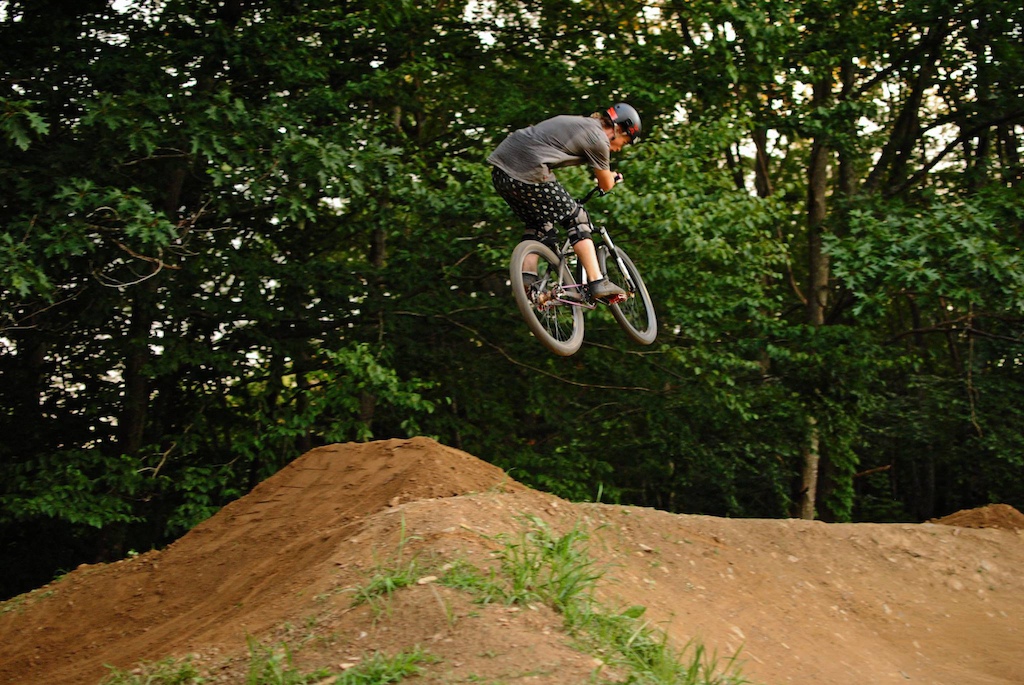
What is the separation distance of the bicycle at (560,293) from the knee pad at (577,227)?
111mm

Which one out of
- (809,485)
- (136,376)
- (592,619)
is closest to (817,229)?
(809,485)

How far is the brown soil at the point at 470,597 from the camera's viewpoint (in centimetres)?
435

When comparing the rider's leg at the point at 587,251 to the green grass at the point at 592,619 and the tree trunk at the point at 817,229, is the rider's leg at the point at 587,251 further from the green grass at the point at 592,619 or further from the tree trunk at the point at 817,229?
the tree trunk at the point at 817,229

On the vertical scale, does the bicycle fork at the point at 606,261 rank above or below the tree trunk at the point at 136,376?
above

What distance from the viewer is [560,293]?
21.7 ft

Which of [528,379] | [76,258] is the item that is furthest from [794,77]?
[76,258]

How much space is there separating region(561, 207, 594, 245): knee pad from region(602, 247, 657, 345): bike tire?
0.59 meters

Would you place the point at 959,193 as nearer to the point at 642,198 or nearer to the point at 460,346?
the point at 642,198

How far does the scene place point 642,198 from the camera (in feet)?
31.6

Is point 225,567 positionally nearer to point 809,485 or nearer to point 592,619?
point 592,619

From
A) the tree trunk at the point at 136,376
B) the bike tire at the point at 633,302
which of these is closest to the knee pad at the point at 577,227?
the bike tire at the point at 633,302

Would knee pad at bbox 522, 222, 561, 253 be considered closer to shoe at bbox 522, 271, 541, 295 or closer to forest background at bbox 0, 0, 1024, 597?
shoe at bbox 522, 271, 541, 295

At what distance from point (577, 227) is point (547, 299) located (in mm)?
556

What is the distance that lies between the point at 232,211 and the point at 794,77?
6.67 m
